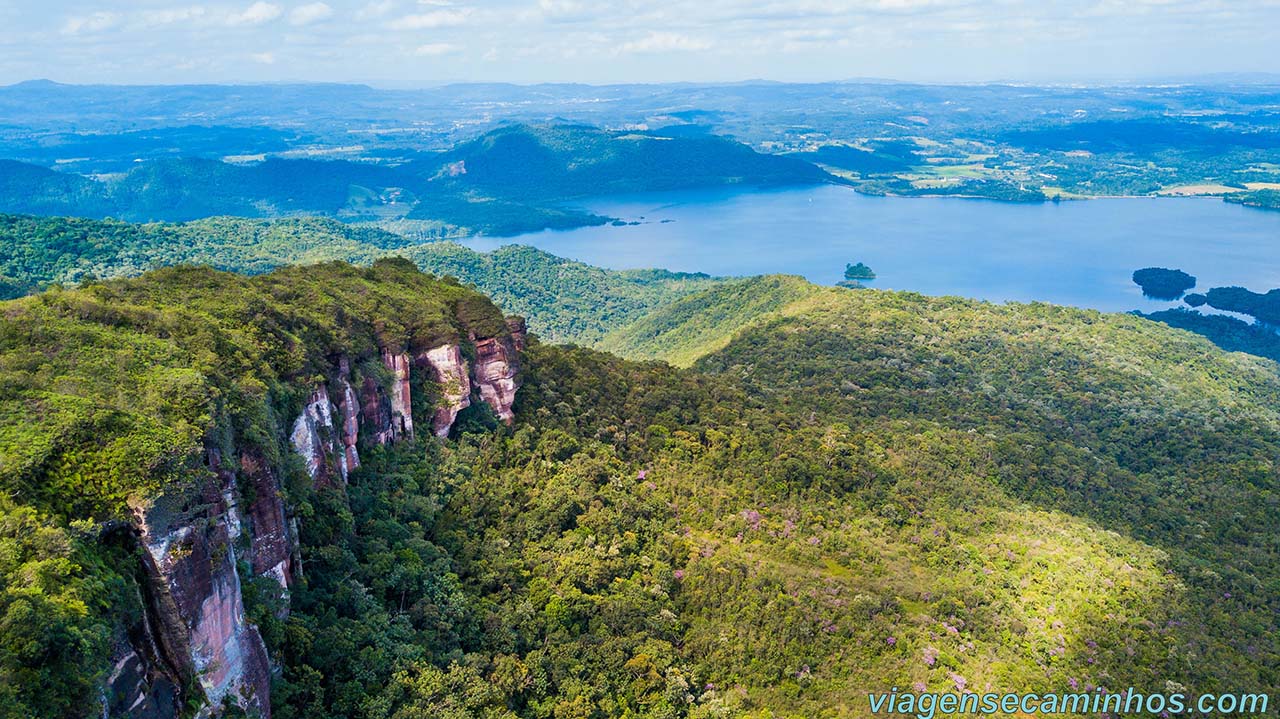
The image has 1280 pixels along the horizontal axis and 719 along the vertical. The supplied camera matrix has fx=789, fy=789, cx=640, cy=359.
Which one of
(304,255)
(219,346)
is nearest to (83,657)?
(219,346)

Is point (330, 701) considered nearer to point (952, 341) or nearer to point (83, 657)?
point (83, 657)

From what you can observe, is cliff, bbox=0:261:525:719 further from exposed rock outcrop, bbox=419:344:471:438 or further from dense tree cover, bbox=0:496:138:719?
exposed rock outcrop, bbox=419:344:471:438

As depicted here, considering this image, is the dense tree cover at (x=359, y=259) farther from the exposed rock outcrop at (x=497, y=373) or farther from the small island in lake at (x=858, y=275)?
the exposed rock outcrop at (x=497, y=373)

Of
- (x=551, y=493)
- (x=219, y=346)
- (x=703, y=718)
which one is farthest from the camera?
(x=551, y=493)

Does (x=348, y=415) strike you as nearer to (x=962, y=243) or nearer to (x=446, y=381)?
(x=446, y=381)

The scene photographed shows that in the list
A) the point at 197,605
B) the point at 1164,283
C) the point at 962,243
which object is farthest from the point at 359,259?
the point at 1164,283

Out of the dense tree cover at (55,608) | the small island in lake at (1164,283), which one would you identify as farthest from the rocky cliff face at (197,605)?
the small island in lake at (1164,283)

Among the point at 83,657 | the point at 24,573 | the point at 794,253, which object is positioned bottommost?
the point at 794,253

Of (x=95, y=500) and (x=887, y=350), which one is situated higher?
(x=95, y=500)
